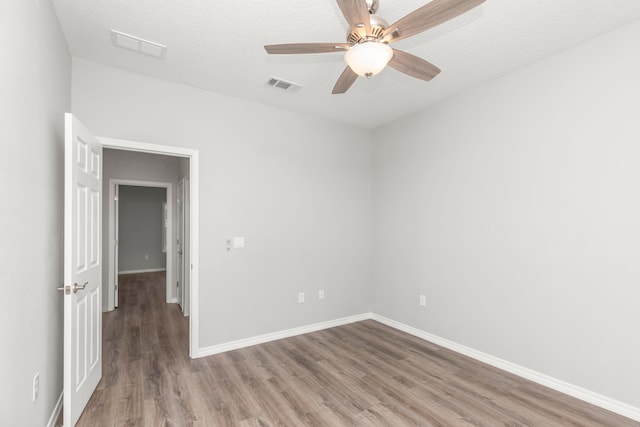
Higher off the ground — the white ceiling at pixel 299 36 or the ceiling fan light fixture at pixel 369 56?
the white ceiling at pixel 299 36

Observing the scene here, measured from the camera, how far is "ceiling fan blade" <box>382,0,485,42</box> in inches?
57.6

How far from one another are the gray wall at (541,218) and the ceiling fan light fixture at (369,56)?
192 cm

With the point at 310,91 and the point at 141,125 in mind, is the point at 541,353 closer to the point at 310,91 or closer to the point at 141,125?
the point at 310,91

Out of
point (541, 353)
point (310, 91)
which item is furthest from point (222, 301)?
point (541, 353)

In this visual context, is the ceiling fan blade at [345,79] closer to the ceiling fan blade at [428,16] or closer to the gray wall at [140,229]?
the ceiling fan blade at [428,16]

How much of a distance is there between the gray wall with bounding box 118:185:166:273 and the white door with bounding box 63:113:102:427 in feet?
22.2

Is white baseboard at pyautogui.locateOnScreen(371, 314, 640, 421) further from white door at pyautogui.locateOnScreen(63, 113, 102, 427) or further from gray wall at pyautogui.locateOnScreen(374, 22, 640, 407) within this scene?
white door at pyautogui.locateOnScreen(63, 113, 102, 427)

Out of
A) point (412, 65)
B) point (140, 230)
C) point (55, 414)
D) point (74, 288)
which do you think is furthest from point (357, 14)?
point (140, 230)

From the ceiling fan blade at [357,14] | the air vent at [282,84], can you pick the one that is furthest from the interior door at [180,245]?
the ceiling fan blade at [357,14]

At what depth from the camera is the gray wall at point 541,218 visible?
235 centimetres

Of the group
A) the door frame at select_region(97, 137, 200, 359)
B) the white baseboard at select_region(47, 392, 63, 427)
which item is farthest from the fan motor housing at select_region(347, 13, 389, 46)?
the white baseboard at select_region(47, 392, 63, 427)

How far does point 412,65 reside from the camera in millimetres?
1992

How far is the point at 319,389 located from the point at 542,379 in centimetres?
191

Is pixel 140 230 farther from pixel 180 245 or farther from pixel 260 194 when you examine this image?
pixel 260 194
